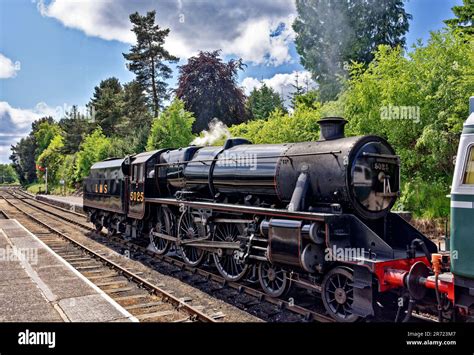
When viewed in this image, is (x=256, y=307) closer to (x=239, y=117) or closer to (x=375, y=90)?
(x=375, y=90)

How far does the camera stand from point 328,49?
89.7 feet

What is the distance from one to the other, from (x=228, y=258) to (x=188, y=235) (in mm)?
1624

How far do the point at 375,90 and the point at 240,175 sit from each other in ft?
27.9

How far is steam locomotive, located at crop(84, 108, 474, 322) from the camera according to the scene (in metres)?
6.07

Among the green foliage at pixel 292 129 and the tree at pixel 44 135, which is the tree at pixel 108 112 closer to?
the green foliage at pixel 292 129

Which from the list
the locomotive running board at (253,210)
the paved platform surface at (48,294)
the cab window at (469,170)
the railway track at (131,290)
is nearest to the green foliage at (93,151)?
the railway track at (131,290)

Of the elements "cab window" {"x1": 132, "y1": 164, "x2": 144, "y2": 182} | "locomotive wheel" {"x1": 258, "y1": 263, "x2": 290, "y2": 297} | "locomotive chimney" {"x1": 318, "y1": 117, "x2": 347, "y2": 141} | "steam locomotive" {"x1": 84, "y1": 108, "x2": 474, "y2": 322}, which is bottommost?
"locomotive wheel" {"x1": 258, "y1": 263, "x2": 290, "y2": 297}

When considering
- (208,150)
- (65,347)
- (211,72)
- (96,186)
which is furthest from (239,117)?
(65,347)

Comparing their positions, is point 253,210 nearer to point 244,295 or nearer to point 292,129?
point 244,295

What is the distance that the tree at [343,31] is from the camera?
24.1 m

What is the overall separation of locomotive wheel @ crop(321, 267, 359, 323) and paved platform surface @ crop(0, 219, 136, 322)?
3595 mm

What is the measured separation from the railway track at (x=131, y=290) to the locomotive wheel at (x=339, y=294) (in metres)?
2.13

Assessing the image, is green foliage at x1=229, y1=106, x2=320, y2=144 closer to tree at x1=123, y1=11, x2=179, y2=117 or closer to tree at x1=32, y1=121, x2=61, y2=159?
tree at x1=123, y1=11, x2=179, y2=117

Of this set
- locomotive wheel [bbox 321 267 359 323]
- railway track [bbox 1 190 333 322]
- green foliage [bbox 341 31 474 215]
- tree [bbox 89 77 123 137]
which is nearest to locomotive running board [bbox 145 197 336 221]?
locomotive wheel [bbox 321 267 359 323]
